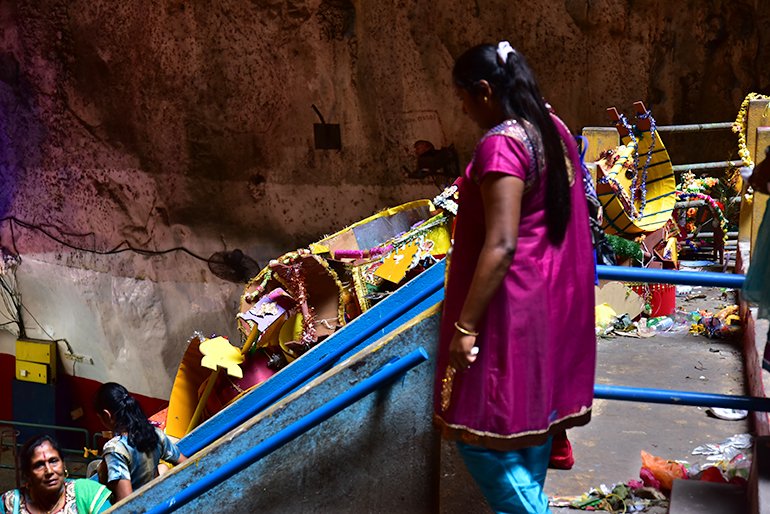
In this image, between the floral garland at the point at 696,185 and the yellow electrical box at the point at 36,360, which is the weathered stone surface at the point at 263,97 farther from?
the floral garland at the point at 696,185

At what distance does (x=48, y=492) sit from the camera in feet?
13.4

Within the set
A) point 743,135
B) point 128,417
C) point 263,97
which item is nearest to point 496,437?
point 128,417

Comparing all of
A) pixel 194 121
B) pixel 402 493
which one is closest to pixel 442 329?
pixel 402 493

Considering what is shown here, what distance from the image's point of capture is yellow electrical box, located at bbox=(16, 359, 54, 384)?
1419 cm

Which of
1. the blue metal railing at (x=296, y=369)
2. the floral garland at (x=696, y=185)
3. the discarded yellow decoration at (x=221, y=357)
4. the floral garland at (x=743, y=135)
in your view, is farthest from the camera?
the floral garland at (x=696, y=185)

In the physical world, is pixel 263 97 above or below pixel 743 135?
above

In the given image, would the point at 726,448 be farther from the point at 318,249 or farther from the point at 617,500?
the point at 318,249

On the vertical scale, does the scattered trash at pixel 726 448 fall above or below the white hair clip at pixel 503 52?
below

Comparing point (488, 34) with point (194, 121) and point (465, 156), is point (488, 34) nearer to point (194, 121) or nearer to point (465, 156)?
point (465, 156)

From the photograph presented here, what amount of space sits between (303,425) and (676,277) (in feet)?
4.21

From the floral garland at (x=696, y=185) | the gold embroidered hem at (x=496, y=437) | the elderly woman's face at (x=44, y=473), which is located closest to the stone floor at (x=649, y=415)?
the gold embroidered hem at (x=496, y=437)

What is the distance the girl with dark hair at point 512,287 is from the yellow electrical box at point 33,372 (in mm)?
12923

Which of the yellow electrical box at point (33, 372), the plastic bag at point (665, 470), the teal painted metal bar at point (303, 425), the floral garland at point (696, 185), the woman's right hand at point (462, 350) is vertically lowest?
the yellow electrical box at point (33, 372)

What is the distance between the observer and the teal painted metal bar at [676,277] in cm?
284
